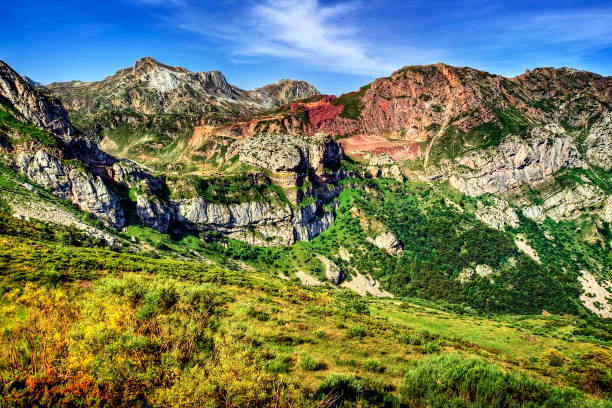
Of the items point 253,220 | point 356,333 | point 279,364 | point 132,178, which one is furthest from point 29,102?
point 279,364

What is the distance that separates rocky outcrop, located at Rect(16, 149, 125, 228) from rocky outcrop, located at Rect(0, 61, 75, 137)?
91.5 feet

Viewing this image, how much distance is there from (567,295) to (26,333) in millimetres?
210254

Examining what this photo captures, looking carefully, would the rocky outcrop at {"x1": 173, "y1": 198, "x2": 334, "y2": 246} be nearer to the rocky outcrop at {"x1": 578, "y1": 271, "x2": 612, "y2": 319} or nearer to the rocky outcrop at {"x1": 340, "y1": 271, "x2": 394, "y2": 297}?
the rocky outcrop at {"x1": 340, "y1": 271, "x2": 394, "y2": 297}

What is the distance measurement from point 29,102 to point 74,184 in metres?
45.6

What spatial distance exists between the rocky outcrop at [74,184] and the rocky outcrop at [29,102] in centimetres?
2788

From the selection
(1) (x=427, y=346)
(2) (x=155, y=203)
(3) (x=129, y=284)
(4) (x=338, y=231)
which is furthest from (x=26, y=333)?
(4) (x=338, y=231)

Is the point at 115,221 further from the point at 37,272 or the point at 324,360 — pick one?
the point at 324,360

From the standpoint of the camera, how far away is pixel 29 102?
395 feet

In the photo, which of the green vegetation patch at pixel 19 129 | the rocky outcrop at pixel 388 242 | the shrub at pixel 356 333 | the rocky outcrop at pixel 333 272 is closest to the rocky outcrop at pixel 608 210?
the rocky outcrop at pixel 388 242

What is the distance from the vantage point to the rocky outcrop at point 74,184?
103 meters

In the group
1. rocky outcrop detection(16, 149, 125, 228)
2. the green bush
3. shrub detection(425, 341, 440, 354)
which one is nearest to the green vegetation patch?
rocky outcrop detection(16, 149, 125, 228)

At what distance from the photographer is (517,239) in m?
187

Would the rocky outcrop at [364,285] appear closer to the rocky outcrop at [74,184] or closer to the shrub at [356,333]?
the rocky outcrop at [74,184]

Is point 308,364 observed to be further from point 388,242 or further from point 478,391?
point 388,242
